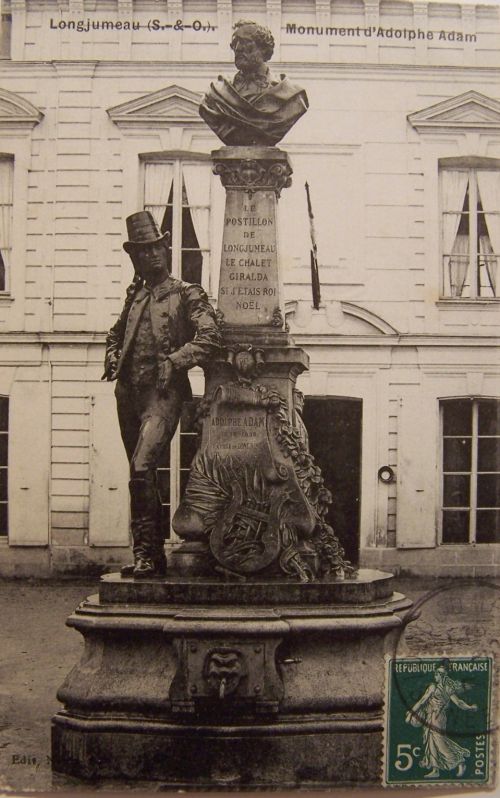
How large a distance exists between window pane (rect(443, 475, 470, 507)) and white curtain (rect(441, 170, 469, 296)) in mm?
2128

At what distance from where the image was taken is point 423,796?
589cm

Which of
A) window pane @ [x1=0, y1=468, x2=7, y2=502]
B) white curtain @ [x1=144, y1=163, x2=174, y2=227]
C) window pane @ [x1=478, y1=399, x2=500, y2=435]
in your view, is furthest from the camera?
white curtain @ [x1=144, y1=163, x2=174, y2=227]

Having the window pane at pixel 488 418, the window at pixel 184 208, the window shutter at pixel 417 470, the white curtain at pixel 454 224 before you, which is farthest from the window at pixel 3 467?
the window pane at pixel 488 418

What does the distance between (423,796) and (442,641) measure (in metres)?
3.52

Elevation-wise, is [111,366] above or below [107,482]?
above

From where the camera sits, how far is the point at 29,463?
1245 cm

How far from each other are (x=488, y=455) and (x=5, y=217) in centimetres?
596

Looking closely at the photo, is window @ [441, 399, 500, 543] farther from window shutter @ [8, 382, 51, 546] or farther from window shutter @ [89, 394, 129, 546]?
window shutter @ [8, 382, 51, 546]

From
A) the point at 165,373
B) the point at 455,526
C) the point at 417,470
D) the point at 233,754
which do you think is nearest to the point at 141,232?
the point at 165,373

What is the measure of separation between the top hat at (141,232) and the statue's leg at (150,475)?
0.94 meters

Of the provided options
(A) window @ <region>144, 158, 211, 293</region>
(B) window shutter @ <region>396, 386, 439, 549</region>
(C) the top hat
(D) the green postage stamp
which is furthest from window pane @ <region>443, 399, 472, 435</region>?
(D) the green postage stamp

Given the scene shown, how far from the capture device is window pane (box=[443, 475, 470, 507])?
41.4 ft

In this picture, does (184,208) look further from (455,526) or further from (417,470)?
(455,526)
